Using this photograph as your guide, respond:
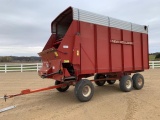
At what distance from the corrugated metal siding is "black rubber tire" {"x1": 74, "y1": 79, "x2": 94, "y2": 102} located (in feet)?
8.01

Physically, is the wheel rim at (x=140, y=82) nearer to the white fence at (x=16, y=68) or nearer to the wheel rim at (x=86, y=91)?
the wheel rim at (x=86, y=91)

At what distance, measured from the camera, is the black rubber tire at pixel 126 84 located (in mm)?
9039

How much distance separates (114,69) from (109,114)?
10.7 feet

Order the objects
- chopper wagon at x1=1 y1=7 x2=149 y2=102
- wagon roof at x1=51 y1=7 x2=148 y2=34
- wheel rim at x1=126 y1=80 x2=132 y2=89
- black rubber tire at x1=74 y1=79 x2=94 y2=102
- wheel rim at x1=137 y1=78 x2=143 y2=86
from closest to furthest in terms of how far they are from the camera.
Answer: black rubber tire at x1=74 y1=79 x2=94 y2=102 → chopper wagon at x1=1 y1=7 x2=149 y2=102 → wagon roof at x1=51 y1=7 x2=148 y2=34 → wheel rim at x1=126 y1=80 x2=132 y2=89 → wheel rim at x1=137 y1=78 x2=143 y2=86

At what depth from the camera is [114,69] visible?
8805mm

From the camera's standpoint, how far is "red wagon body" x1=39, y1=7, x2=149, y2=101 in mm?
7262

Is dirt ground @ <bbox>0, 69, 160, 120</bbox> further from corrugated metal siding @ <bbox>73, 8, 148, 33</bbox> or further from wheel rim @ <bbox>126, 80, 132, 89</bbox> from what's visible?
corrugated metal siding @ <bbox>73, 8, 148, 33</bbox>

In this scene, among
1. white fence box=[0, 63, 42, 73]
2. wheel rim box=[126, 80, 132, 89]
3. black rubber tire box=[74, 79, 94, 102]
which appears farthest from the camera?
white fence box=[0, 63, 42, 73]

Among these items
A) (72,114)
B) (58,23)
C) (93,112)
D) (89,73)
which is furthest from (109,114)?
(58,23)

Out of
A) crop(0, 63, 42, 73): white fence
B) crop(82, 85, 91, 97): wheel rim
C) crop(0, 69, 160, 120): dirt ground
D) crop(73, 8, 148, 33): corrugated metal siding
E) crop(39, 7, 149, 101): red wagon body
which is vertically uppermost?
crop(73, 8, 148, 33): corrugated metal siding

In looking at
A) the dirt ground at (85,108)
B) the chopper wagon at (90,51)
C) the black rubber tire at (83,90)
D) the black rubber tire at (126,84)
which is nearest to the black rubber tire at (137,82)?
the chopper wagon at (90,51)

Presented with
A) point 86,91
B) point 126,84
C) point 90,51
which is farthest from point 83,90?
point 126,84

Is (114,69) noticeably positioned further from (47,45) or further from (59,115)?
(59,115)

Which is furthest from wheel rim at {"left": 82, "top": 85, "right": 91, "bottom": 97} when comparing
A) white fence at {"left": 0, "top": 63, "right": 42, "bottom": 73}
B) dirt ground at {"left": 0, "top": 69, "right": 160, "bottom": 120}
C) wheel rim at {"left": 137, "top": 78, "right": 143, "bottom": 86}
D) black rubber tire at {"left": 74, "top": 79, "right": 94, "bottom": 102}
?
white fence at {"left": 0, "top": 63, "right": 42, "bottom": 73}
